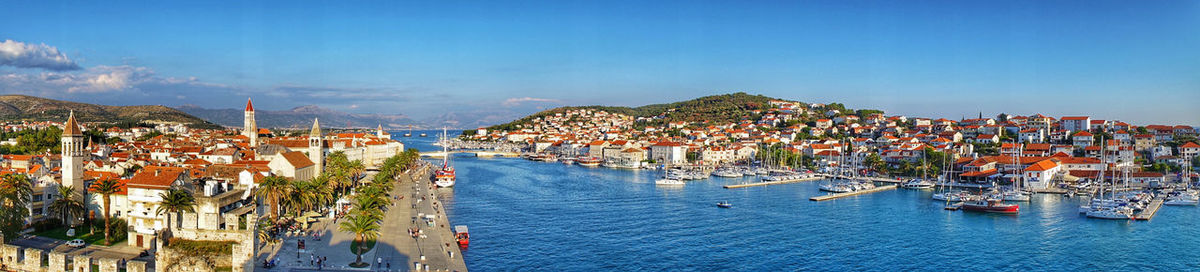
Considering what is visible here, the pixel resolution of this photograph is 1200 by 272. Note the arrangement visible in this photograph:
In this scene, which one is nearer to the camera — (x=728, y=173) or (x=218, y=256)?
(x=218, y=256)

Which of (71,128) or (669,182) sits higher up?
(71,128)

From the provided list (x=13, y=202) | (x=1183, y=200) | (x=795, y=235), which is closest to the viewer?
(x=13, y=202)

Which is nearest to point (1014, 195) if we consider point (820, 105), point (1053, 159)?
point (1053, 159)

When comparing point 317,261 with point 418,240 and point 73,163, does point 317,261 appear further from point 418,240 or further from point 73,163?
point 73,163

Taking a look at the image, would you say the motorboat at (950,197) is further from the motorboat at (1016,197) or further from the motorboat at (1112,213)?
the motorboat at (1112,213)

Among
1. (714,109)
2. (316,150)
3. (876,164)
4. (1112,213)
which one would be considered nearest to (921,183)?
(876,164)

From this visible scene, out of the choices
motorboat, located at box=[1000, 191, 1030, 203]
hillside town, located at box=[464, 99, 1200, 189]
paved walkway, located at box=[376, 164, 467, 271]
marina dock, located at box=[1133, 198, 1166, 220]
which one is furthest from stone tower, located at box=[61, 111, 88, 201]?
hillside town, located at box=[464, 99, 1200, 189]

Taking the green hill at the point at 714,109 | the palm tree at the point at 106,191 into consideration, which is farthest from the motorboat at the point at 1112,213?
the green hill at the point at 714,109
